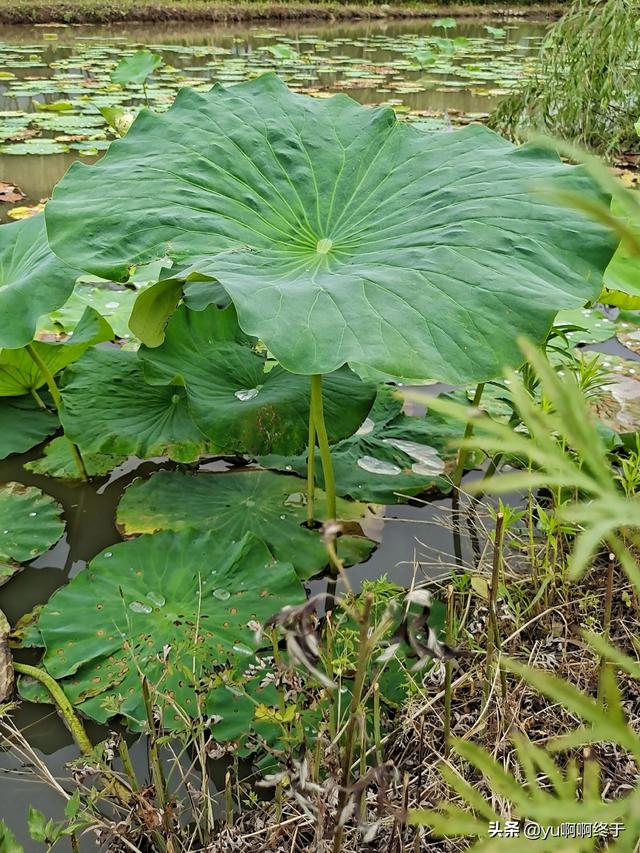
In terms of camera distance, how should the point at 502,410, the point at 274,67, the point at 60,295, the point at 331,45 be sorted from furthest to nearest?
the point at 331,45 < the point at 274,67 < the point at 502,410 < the point at 60,295

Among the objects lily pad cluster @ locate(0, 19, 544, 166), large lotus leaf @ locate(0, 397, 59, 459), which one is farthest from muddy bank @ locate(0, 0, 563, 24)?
large lotus leaf @ locate(0, 397, 59, 459)

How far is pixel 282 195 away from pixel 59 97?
5.17 m

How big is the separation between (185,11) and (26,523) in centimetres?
1138

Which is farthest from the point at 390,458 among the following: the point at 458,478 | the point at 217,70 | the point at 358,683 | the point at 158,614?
the point at 217,70

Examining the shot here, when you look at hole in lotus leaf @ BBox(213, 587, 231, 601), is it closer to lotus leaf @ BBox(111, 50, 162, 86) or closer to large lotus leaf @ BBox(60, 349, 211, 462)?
large lotus leaf @ BBox(60, 349, 211, 462)

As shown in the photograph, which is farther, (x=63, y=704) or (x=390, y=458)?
(x=390, y=458)

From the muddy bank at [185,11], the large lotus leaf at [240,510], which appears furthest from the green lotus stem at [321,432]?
the muddy bank at [185,11]

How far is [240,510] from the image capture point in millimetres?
1467

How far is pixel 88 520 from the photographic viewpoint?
1534mm

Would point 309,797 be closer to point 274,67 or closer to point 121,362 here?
point 121,362

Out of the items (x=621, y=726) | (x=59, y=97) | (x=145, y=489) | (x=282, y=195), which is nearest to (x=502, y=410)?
(x=282, y=195)

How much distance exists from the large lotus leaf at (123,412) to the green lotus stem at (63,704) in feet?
1.60

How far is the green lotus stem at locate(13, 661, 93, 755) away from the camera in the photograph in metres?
1.04

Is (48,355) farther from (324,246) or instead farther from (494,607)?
(494,607)
